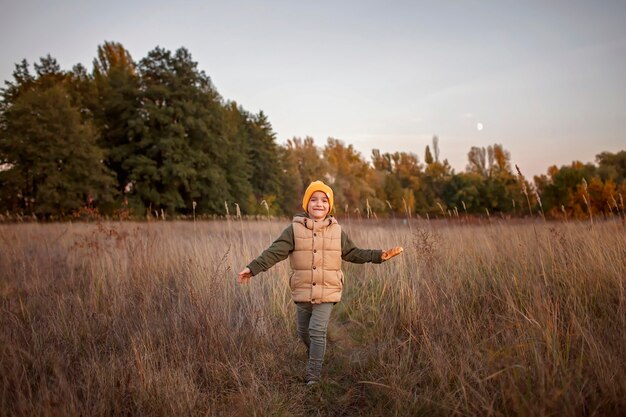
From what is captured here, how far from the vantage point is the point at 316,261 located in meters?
2.87

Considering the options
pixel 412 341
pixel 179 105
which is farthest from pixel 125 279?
pixel 179 105

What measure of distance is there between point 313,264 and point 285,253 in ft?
0.82

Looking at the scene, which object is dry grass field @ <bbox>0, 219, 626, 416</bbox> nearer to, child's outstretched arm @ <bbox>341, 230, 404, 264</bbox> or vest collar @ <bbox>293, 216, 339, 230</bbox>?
child's outstretched arm @ <bbox>341, 230, 404, 264</bbox>

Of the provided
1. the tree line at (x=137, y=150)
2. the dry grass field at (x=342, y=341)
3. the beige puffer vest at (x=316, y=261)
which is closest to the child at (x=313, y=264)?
the beige puffer vest at (x=316, y=261)

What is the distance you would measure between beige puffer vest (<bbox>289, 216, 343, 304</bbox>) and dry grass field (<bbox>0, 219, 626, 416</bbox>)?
2.06 ft

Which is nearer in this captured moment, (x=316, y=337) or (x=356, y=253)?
(x=316, y=337)

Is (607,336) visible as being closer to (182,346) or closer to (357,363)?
(357,363)

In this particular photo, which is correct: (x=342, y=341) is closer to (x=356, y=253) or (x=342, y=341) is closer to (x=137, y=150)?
(x=356, y=253)

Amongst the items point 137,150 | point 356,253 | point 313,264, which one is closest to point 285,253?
point 313,264

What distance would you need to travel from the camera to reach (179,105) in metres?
26.6

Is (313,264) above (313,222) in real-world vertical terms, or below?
below

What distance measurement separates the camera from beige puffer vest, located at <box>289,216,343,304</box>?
2.84 meters

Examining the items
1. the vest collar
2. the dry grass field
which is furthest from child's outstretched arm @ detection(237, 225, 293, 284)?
the dry grass field

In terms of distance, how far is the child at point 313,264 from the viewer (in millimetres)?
2791
